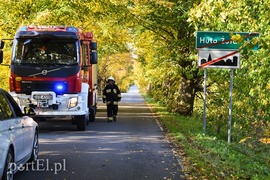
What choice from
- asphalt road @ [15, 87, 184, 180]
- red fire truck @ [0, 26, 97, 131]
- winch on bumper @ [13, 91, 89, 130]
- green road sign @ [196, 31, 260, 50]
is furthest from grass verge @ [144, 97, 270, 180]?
red fire truck @ [0, 26, 97, 131]

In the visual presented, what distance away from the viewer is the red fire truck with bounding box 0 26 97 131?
1452 cm

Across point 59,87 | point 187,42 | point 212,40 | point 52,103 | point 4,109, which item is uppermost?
point 187,42

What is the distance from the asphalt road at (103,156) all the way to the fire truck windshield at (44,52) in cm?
230

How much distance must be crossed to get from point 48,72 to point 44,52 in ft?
2.24

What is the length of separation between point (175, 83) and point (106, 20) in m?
8.96

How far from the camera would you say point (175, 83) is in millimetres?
31562

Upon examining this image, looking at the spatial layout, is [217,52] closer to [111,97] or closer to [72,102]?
[72,102]

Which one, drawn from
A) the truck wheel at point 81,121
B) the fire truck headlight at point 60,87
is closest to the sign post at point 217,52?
the fire truck headlight at point 60,87

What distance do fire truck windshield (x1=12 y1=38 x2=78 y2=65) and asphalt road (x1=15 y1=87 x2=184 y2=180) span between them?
7.56 feet

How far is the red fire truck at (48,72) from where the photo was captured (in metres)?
14.5

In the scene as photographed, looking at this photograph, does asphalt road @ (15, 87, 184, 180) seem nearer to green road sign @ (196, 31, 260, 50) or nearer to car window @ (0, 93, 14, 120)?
car window @ (0, 93, 14, 120)

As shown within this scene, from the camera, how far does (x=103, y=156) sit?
33.5 feet

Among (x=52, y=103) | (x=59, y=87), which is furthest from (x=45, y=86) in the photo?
(x=52, y=103)

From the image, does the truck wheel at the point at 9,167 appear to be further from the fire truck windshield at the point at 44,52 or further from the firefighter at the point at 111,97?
the firefighter at the point at 111,97
